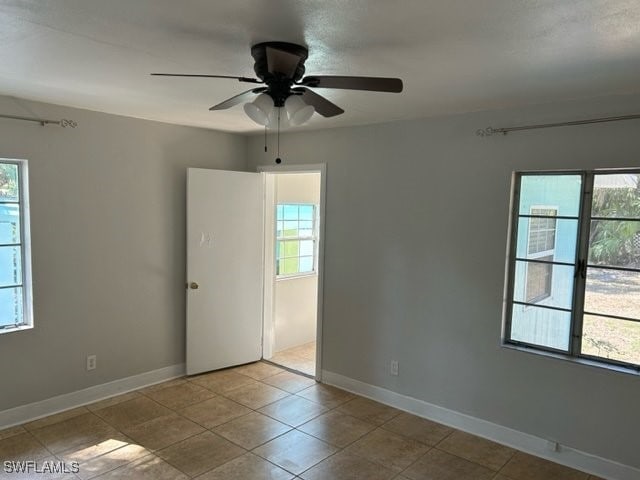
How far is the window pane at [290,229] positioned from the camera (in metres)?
5.24

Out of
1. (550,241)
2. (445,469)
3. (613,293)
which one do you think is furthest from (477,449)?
(550,241)

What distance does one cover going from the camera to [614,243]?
284 cm

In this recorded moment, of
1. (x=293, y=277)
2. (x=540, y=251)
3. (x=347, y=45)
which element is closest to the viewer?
(x=347, y=45)

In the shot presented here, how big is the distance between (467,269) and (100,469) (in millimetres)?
2799

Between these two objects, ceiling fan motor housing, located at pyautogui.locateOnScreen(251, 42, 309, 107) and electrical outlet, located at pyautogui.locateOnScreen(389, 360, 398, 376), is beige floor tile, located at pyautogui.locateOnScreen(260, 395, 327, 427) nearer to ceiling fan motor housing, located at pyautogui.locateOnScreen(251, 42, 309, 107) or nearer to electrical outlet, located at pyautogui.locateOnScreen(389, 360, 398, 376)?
electrical outlet, located at pyautogui.locateOnScreen(389, 360, 398, 376)

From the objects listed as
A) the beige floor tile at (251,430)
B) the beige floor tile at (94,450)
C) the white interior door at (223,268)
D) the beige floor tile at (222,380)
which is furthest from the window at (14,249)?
the beige floor tile at (251,430)

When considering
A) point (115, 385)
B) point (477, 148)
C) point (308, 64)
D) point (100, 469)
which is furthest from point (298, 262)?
point (308, 64)

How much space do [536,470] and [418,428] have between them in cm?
84

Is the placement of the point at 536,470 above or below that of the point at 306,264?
below

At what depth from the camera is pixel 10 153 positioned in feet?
10.5

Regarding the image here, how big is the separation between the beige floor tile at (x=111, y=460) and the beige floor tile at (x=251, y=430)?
55 centimetres

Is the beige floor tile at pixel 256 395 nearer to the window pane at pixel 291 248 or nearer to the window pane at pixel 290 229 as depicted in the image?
the window pane at pixel 291 248

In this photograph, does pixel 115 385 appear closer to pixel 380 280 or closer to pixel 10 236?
pixel 10 236

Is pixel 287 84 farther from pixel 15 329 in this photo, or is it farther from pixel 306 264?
pixel 306 264
